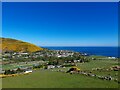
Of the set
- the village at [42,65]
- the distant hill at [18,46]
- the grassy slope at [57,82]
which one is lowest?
the grassy slope at [57,82]

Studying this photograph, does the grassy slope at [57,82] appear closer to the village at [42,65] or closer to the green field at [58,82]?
the green field at [58,82]

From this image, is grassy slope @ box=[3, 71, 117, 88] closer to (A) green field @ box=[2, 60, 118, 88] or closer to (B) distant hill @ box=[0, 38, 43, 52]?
(A) green field @ box=[2, 60, 118, 88]

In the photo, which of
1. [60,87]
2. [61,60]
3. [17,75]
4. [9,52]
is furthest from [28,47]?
[60,87]

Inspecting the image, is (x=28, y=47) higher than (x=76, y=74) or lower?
higher

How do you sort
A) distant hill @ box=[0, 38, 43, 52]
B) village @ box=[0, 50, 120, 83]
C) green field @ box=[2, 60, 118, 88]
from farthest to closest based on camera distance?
1. distant hill @ box=[0, 38, 43, 52]
2. village @ box=[0, 50, 120, 83]
3. green field @ box=[2, 60, 118, 88]

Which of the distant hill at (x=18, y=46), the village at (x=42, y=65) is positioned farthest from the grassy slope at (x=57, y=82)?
the distant hill at (x=18, y=46)

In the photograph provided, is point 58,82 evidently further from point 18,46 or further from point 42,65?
point 18,46

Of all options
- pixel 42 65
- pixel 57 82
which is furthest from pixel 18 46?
pixel 57 82

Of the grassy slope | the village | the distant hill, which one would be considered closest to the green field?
the grassy slope

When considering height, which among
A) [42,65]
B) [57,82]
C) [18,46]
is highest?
[18,46]

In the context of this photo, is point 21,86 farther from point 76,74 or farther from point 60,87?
point 76,74

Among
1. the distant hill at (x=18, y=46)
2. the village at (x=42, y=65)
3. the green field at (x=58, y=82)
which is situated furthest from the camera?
the distant hill at (x=18, y=46)
